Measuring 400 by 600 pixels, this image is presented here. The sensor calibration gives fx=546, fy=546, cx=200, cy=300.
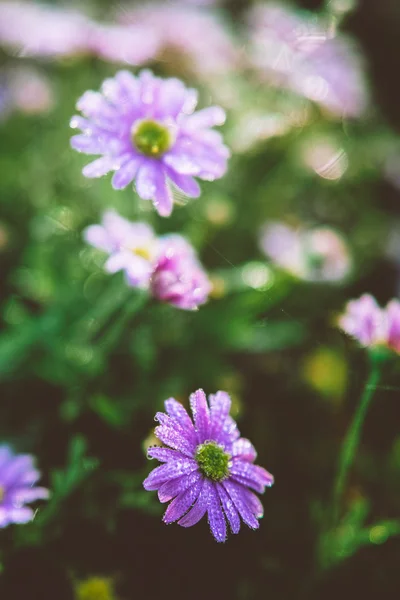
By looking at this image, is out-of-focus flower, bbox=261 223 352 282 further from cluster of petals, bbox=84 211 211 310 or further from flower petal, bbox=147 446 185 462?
flower petal, bbox=147 446 185 462

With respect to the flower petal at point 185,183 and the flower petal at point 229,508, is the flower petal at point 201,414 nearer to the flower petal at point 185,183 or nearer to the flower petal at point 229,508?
the flower petal at point 229,508

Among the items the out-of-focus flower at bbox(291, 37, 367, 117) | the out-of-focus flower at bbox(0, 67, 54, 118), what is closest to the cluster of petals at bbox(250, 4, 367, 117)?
the out-of-focus flower at bbox(291, 37, 367, 117)

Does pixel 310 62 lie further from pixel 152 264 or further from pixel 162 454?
pixel 162 454

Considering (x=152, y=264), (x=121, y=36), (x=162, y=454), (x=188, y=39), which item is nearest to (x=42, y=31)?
(x=121, y=36)

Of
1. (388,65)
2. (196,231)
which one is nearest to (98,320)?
(196,231)

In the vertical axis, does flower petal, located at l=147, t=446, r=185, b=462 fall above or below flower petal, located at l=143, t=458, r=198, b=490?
above

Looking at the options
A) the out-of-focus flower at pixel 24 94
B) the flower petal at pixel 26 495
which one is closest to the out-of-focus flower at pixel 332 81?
the out-of-focus flower at pixel 24 94

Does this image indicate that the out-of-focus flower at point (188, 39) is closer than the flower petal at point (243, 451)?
No
